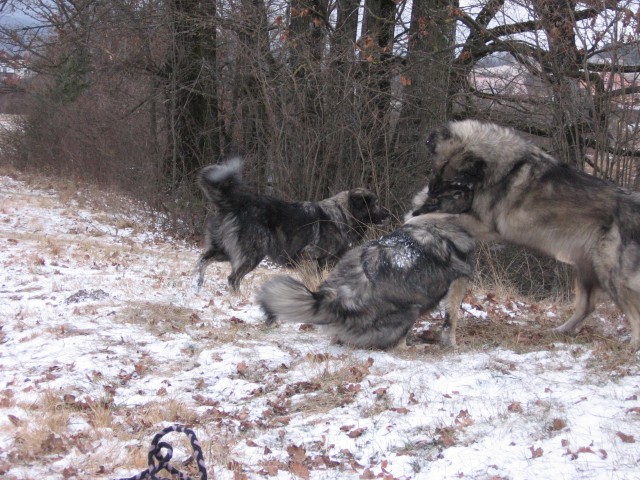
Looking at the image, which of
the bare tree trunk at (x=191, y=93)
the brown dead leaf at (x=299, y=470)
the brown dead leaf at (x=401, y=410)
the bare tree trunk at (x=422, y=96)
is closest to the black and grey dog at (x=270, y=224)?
the bare tree trunk at (x=422, y=96)

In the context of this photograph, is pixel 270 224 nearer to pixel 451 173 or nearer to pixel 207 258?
pixel 207 258

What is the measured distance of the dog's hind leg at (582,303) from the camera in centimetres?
566

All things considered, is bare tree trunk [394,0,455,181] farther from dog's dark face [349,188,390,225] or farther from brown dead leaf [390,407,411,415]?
brown dead leaf [390,407,411,415]

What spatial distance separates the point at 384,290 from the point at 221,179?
3.64m

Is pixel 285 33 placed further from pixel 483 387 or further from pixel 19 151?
pixel 19 151

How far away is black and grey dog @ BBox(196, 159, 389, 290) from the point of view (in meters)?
8.29

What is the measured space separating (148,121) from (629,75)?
447 inches

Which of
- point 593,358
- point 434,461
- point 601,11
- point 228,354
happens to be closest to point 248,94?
point 601,11

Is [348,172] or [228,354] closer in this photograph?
[228,354]

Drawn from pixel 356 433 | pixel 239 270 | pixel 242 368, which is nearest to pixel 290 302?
pixel 242 368

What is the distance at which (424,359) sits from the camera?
5.08 meters

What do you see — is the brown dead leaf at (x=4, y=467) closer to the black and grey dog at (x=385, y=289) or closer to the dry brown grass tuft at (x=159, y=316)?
the black and grey dog at (x=385, y=289)

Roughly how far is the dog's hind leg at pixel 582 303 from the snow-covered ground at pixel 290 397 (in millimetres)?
267

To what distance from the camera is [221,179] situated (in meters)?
8.11
